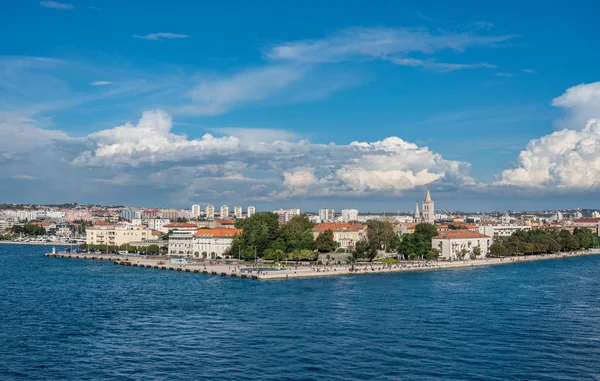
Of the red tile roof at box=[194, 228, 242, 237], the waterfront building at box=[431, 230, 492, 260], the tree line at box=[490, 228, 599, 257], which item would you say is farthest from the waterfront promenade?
the red tile roof at box=[194, 228, 242, 237]

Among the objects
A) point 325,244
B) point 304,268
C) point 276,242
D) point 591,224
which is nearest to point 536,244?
point 325,244

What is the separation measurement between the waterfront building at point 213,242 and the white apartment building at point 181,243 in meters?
1.10

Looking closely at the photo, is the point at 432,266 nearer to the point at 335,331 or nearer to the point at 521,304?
the point at 521,304

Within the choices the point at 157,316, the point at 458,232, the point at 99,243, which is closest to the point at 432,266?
the point at 458,232

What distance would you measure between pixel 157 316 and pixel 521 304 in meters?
17.2

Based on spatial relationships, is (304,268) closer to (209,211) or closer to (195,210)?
(209,211)

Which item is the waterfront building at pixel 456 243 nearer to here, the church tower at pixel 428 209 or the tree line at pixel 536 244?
the tree line at pixel 536 244

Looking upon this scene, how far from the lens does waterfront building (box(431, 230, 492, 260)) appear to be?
6272 centimetres

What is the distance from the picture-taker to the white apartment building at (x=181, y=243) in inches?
2675

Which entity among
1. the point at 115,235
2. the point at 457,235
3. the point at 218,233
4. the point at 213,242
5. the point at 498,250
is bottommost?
the point at 498,250

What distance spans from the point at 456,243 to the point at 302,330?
4259 cm

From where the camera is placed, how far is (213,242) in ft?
214

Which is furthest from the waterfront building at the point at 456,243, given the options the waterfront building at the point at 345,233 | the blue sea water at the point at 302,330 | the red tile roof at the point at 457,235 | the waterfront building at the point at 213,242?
the blue sea water at the point at 302,330

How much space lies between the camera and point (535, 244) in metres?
71.4
